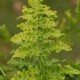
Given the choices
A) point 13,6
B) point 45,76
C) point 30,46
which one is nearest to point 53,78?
point 45,76

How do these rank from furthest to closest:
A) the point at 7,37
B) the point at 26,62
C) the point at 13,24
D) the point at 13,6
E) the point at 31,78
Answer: the point at 13,6, the point at 13,24, the point at 7,37, the point at 26,62, the point at 31,78

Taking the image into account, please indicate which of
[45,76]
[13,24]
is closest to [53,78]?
[45,76]

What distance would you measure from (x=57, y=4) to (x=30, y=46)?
5918mm

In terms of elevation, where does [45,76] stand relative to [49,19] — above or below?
below

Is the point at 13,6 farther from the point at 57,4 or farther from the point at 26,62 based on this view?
the point at 26,62

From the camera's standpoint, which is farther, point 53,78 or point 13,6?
point 13,6

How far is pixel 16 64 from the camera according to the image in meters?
2.32

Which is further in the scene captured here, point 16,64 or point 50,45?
point 16,64

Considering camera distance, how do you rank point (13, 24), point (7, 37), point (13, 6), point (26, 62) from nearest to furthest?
point (26, 62) → point (7, 37) → point (13, 24) → point (13, 6)

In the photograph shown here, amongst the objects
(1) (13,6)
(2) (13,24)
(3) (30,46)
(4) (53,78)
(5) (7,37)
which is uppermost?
(1) (13,6)

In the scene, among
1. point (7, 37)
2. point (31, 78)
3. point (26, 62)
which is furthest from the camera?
point (7, 37)

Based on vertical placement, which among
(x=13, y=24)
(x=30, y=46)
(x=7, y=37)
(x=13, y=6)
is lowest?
(x=30, y=46)

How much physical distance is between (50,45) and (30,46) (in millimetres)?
84

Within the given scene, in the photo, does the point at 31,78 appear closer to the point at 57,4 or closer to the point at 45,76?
the point at 45,76
